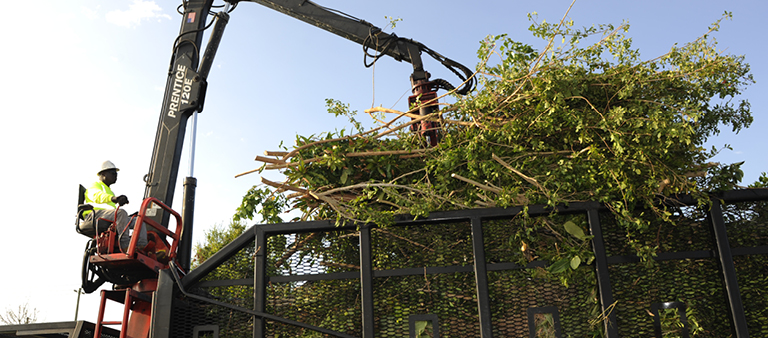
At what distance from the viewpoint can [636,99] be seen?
11.0 feet

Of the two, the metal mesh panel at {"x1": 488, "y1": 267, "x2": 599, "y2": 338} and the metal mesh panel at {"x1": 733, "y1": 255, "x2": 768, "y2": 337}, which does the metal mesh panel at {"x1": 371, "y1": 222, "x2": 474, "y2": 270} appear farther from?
the metal mesh panel at {"x1": 733, "y1": 255, "x2": 768, "y2": 337}

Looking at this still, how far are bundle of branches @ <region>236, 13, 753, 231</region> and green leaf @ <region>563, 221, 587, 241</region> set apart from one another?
159 millimetres

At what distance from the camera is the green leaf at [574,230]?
3117 millimetres

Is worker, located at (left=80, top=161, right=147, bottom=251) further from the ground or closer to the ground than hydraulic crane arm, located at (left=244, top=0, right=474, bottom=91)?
closer to the ground

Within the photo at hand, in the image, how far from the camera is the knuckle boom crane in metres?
4.66

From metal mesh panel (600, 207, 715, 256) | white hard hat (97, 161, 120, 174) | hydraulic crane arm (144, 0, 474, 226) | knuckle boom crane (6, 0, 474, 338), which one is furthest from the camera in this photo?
hydraulic crane arm (144, 0, 474, 226)

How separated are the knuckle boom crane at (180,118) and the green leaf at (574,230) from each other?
1327 mm

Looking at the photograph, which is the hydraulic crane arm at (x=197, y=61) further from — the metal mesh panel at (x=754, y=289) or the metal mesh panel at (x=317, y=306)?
the metal mesh panel at (x=754, y=289)

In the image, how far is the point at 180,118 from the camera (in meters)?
6.91

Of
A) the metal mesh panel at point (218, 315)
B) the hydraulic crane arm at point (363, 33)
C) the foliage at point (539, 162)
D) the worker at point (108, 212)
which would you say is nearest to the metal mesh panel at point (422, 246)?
the foliage at point (539, 162)

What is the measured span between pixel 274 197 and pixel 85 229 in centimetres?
242

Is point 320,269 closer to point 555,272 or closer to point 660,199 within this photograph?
point 555,272

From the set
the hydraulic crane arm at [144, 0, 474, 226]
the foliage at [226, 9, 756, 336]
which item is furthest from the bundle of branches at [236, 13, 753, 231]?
the hydraulic crane arm at [144, 0, 474, 226]

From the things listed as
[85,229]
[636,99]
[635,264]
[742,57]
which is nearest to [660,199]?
[635,264]
